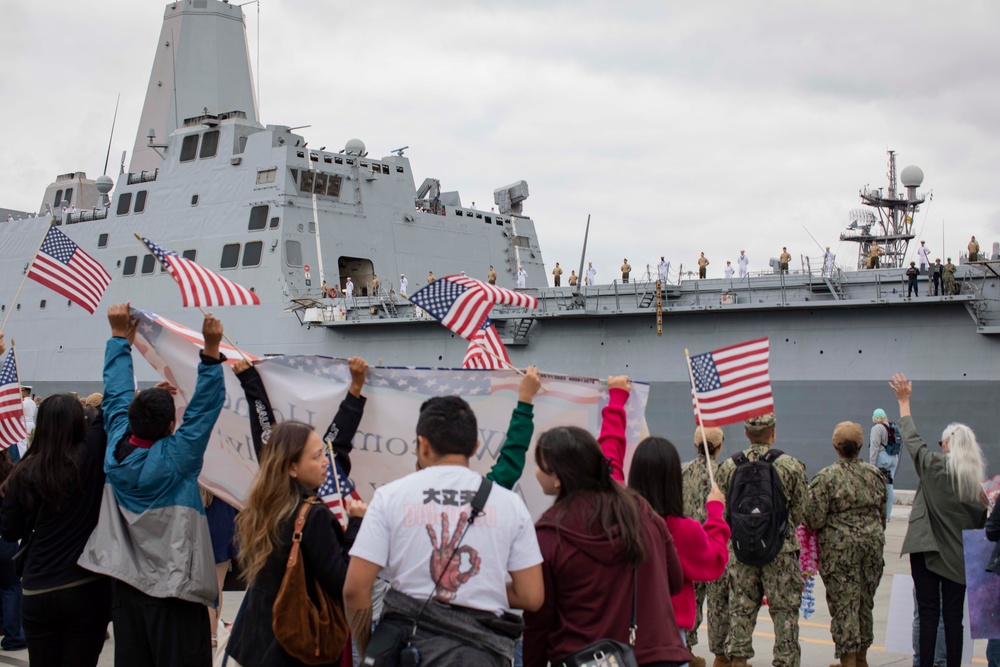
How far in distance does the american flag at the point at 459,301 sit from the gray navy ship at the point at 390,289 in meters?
13.1

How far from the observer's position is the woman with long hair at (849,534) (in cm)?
607

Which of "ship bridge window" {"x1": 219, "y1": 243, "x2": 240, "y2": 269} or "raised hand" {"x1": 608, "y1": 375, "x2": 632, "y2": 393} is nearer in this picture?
"raised hand" {"x1": 608, "y1": 375, "x2": 632, "y2": 393}

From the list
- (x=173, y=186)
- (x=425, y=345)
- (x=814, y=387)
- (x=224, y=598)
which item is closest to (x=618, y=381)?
(x=224, y=598)

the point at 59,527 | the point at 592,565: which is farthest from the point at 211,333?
the point at 592,565

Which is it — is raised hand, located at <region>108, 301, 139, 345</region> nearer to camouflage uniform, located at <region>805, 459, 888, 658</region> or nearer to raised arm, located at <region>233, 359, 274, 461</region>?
raised arm, located at <region>233, 359, 274, 461</region>

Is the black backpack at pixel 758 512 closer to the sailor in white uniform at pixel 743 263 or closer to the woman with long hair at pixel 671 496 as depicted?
the woman with long hair at pixel 671 496

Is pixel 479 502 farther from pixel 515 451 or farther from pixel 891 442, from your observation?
pixel 891 442

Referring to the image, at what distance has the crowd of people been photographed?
3.20m

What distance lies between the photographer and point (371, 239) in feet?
81.5

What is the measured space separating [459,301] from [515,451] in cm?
222

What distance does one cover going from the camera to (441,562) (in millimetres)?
3170

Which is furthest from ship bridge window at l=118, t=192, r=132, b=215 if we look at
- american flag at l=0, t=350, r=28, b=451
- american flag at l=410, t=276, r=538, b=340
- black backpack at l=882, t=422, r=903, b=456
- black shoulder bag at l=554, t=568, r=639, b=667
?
black shoulder bag at l=554, t=568, r=639, b=667

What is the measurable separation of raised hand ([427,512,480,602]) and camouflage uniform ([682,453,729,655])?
3326 millimetres

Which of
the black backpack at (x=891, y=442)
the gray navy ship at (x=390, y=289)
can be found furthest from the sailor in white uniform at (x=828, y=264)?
the black backpack at (x=891, y=442)
